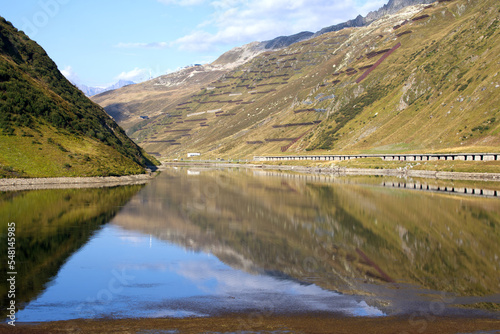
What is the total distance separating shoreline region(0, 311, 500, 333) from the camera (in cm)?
2064

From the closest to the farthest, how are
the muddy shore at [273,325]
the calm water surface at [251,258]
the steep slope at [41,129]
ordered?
the muddy shore at [273,325] → the calm water surface at [251,258] → the steep slope at [41,129]

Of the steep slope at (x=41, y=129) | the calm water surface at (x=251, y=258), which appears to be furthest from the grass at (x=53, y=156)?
the calm water surface at (x=251, y=258)

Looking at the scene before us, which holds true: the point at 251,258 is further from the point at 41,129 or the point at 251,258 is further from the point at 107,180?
the point at 41,129

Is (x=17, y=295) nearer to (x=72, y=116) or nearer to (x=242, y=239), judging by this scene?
(x=242, y=239)

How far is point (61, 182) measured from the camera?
103m

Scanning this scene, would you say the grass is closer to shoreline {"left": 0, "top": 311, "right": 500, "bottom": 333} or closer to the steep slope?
the steep slope

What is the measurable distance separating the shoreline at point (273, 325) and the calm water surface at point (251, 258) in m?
1.05

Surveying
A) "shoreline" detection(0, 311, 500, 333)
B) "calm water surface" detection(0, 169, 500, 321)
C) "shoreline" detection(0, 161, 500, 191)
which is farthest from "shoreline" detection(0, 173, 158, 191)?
"shoreline" detection(0, 311, 500, 333)

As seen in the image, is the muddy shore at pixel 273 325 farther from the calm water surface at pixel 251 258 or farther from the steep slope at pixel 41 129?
the steep slope at pixel 41 129

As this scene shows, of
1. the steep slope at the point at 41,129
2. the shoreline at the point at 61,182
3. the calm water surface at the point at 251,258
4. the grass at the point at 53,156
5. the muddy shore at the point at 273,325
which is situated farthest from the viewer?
the steep slope at the point at 41,129

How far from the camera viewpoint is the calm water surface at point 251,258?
25156 millimetres

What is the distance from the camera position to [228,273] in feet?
107

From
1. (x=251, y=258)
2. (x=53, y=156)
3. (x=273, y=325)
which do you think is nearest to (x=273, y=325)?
(x=273, y=325)

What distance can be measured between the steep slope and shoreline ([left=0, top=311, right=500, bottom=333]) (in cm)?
8554
